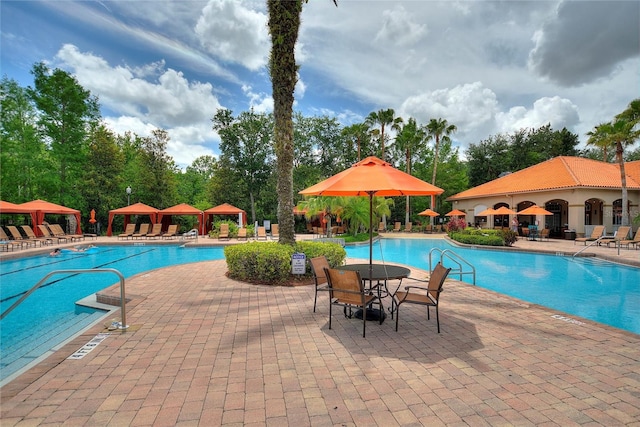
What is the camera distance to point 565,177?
2258cm

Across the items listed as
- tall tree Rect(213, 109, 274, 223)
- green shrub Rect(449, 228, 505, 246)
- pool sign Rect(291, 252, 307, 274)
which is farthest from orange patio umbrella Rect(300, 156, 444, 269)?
tall tree Rect(213, 109, 274, 223)

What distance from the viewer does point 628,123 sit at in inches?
708

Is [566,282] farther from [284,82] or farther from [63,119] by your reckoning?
[63,119]

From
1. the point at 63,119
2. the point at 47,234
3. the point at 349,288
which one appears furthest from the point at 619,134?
the point at 63,119

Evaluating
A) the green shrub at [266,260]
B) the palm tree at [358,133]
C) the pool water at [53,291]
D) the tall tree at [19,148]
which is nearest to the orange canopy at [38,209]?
the pool water at [53,291]

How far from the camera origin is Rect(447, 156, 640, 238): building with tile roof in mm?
21219

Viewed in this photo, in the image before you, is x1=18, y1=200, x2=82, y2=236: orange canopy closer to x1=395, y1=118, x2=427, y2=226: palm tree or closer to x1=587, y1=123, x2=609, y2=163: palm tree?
x1=395, y1=118, x2=427, y2=226: palm tree

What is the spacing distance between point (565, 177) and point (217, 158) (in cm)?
3062

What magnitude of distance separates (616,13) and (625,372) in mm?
12759

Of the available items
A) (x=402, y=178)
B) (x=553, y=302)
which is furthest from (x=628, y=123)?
(x=402, y=178)

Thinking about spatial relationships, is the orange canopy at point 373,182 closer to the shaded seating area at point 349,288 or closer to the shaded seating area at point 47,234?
the shaded seating area at point 349,288

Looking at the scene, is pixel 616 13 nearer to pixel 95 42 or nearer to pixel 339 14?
pixel 339 14

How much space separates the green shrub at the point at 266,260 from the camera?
7422 millimetres

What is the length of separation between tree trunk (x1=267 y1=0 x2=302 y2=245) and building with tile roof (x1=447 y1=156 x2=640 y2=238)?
21.6 meters
